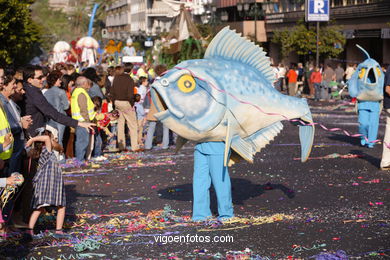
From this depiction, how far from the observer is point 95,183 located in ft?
41.4

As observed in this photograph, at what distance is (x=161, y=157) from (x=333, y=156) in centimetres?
339

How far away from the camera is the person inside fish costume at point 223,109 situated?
8.80m

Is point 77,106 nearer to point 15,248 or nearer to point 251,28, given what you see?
point 15,248

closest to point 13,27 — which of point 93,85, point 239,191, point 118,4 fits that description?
point 93,85

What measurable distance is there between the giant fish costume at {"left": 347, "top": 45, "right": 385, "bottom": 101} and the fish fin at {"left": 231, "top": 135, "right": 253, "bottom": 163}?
7.42 meters

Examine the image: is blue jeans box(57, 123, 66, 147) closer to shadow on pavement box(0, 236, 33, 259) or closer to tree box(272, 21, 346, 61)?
shadow on pavement box(0, 236, 33, 259)

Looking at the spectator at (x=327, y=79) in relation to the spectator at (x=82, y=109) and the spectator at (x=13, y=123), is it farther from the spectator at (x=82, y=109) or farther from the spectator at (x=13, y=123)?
the spectator at (x=13, y=123)

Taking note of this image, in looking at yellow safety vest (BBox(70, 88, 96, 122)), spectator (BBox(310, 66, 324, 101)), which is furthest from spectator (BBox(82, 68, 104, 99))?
spectator (BBox(310, 66, 324, 101))

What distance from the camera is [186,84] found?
28.9 ft

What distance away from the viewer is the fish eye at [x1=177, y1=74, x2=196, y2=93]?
28.9 feet

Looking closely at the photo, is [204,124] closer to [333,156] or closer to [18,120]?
[18,120]

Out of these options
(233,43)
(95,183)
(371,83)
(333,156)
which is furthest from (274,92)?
(371,83)

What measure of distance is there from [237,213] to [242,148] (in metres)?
0.99

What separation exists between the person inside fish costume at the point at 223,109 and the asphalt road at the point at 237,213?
2.03 feet
